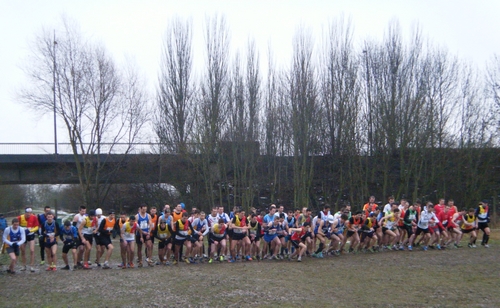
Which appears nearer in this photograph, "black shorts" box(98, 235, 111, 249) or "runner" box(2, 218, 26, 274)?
"runner" box(2, 218, 26, 274)

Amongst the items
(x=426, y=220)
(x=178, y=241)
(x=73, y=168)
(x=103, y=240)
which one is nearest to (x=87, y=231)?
(x=103, y=240)

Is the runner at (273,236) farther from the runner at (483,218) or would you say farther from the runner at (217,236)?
the runner at (483,218)

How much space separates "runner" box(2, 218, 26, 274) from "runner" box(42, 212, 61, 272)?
655 mm

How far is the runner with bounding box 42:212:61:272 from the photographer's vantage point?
48.3 ft

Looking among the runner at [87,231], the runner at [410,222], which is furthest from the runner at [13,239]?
the runner at [410,222]

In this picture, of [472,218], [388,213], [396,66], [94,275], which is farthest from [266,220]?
[396,66]

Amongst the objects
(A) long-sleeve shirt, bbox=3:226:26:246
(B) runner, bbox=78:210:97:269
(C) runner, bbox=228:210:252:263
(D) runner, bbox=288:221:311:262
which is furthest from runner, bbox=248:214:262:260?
(A) long-sleeve shirt, bbox=3:226:26:246

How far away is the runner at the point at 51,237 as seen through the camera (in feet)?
48.3

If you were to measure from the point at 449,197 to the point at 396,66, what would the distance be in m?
10.6

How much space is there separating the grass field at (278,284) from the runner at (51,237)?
1.78ft

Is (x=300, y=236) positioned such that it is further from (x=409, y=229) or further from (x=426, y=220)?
(x=426, y=220)

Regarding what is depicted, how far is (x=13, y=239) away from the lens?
14281 millimetres

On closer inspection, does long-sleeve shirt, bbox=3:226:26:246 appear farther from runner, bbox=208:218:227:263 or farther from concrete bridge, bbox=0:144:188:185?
concrete bridge, bbox=0:144:188:185

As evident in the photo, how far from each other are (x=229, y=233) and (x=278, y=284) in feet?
17.2
